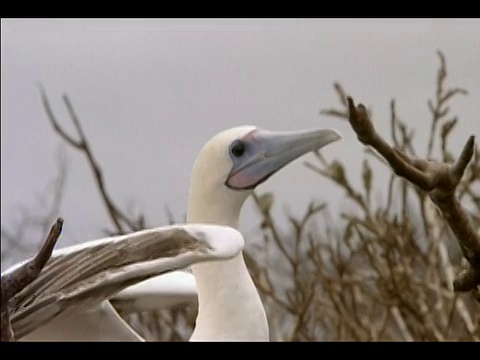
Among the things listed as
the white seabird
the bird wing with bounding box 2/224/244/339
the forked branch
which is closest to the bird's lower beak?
the white seabird

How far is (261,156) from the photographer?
110cm

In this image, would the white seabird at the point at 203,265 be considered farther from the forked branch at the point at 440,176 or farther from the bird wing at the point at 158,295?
the forked branch at the point at 440,176

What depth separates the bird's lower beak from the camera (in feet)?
3.54

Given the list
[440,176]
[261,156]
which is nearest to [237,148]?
[261,156]

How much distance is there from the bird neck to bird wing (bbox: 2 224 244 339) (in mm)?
210

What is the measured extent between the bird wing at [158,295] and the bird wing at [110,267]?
0.29 meters

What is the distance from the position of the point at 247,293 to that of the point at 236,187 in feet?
0.43

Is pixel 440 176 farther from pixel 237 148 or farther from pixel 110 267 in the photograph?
pixel 237 148

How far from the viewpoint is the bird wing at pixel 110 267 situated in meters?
0.76

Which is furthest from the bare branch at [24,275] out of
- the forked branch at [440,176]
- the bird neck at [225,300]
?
the bird neck at [225,300]

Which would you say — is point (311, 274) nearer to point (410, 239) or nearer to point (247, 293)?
point (410, 239)

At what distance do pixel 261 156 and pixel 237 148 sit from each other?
30mm

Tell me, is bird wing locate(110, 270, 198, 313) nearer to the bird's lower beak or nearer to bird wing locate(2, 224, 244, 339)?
the bird's lower beak
